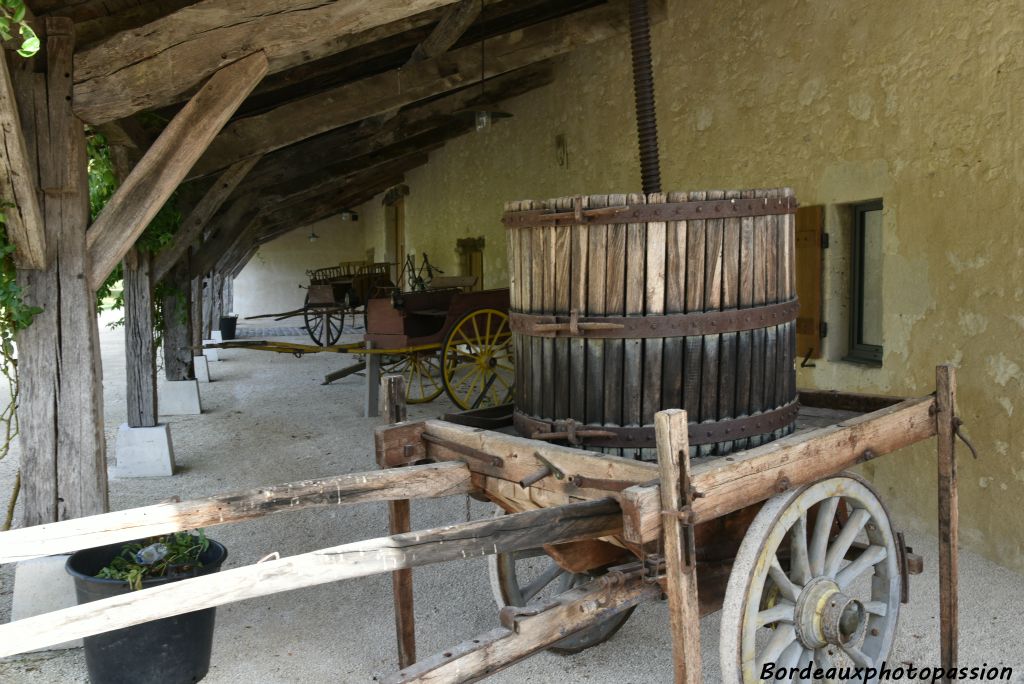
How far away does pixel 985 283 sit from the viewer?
12.9 feet

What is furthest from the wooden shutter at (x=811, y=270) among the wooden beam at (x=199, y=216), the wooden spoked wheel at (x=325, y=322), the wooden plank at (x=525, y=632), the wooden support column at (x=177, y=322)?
the wooden spoked wheel at (x=325, y=322)

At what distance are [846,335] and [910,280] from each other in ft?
2.16

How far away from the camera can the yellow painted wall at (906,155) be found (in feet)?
12.6

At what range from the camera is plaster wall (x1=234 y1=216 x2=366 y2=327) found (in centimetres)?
2139

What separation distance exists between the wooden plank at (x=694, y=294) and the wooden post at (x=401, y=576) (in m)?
0.93

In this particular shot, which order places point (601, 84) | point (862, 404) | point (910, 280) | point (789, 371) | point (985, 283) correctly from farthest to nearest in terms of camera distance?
1. point (601, 84)
2. point (910, 280)
3. point (985, 283)
4. point (862, 404)
5. point (789, 371)

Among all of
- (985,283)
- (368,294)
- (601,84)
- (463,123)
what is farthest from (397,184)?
(985,283)

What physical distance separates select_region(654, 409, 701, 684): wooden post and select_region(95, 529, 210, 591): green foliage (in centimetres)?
173

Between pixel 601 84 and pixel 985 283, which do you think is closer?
pixel 985 283

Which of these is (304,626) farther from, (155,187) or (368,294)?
(368,294)

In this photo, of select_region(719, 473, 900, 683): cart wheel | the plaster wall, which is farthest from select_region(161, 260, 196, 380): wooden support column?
the plaster wall

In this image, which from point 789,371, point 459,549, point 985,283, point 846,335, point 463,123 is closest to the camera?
point 459,549

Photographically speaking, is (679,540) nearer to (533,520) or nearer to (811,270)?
(533,520)

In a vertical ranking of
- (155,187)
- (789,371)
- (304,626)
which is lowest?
(304,626)
